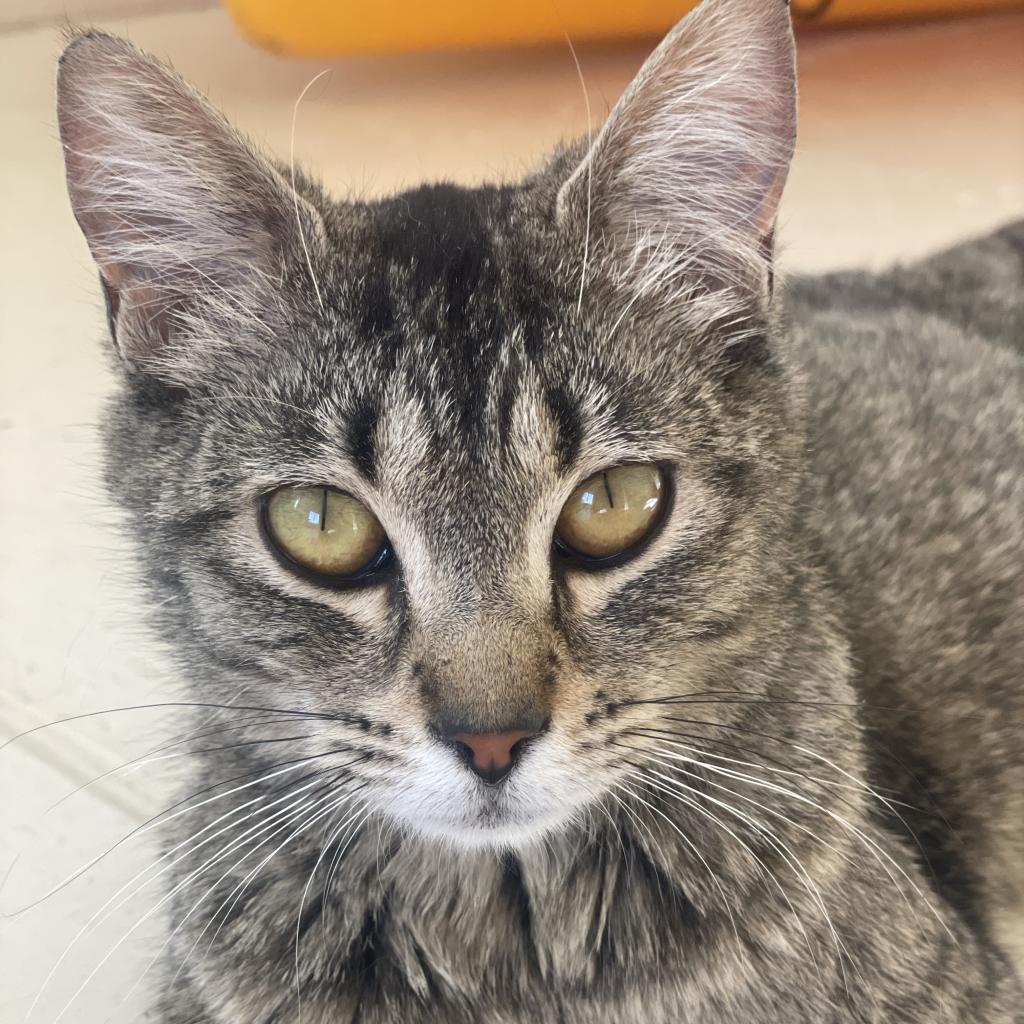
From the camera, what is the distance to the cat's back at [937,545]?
3.54 ft

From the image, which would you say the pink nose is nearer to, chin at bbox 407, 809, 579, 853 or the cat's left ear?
chin at bbox 407, 809, 579, 853

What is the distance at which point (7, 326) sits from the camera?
177 centimetres

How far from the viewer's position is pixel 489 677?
2.27 feet

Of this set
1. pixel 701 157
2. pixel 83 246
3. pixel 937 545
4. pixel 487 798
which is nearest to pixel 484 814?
pixel 487 798

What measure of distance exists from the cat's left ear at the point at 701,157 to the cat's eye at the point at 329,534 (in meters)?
0.30

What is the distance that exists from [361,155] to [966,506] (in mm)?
1388

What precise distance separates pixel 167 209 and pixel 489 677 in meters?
0.47

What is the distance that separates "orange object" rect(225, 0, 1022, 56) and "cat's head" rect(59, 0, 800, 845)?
4.35ft

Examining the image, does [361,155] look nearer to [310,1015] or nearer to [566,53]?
[566,53]

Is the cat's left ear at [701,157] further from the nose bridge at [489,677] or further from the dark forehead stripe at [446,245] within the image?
the nose bridge at [489,677]

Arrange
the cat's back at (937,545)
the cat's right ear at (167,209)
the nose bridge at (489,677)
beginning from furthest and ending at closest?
the cat's back at (937,545) → the cat's right ear at (167,209) → the nose bridge at (489,677)

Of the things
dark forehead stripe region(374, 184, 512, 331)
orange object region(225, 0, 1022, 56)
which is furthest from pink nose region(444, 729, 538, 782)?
orange object region(225, 0, 1022, 56)

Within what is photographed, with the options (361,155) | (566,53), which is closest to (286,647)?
(361,155)

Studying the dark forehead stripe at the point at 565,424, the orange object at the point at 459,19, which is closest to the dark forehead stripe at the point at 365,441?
the dark forehead stripe at the point at 565,424
